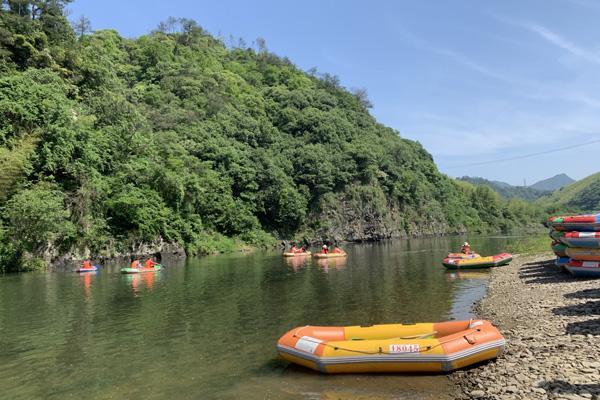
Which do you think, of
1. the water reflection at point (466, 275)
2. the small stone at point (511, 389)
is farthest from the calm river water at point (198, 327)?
the small stone at point (511, 389)

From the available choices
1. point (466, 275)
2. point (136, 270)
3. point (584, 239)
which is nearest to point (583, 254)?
point (584, 239)

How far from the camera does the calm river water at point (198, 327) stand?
848 cm

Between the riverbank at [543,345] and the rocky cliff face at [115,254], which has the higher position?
the rocky cliff face at [115,254]

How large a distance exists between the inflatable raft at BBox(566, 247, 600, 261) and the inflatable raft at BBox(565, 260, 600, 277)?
0.55 ft

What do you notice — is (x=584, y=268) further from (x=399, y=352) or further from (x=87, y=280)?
(x=87, y=280)

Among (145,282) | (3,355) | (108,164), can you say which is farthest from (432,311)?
(108,164)

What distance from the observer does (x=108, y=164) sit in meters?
43.1

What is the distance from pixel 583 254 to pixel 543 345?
9.68m

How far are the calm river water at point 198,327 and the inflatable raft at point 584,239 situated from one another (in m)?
4.38

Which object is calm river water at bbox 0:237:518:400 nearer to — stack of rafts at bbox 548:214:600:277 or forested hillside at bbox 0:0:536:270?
stack of rafts at bbox 548:214:600:277

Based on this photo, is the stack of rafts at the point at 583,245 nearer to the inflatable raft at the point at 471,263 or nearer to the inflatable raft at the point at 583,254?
the inflatable raft at the point at 583,254

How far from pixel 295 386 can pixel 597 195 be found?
20369cm

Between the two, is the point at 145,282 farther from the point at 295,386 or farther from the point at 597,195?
the point at 597,195

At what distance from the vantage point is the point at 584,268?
16938mm
